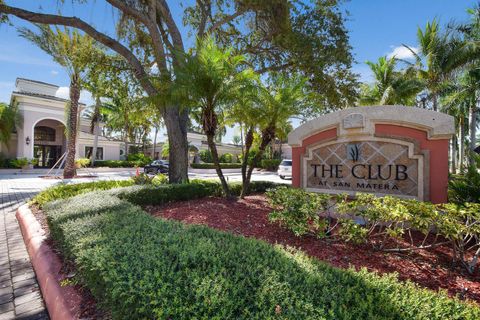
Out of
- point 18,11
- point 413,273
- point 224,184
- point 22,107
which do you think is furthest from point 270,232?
point 22,107

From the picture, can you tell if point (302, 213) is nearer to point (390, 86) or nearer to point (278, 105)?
point (278, 105)

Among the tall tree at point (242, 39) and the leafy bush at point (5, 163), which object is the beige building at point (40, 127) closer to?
the leafy bush at point (5, 163)

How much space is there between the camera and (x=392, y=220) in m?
3.91

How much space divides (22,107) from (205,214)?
28.2m

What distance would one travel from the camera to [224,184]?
27.2ft

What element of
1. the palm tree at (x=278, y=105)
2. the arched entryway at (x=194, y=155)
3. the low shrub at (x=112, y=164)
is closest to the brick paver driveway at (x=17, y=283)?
the palm tree at (x=278, y=105)

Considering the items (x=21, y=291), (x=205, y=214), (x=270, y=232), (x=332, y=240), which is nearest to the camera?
(x=21, y=291)

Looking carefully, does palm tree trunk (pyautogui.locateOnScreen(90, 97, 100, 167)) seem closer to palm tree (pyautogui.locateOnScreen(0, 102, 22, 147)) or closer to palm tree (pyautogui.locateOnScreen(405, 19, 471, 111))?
A: palm tree (pyautogui.locateOnScreen(0, 102, 22, 147))

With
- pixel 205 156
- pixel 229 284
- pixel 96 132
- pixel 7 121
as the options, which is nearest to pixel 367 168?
pixel 229 284

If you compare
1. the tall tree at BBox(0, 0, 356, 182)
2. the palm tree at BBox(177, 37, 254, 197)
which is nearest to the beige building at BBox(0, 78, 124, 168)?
the tall tree at BBox(0, 0, 356, 182)

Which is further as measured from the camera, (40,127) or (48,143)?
(48,143)

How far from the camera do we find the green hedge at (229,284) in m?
1.90

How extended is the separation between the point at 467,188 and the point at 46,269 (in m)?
7.28

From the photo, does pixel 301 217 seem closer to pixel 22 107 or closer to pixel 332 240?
pixel 332 240
